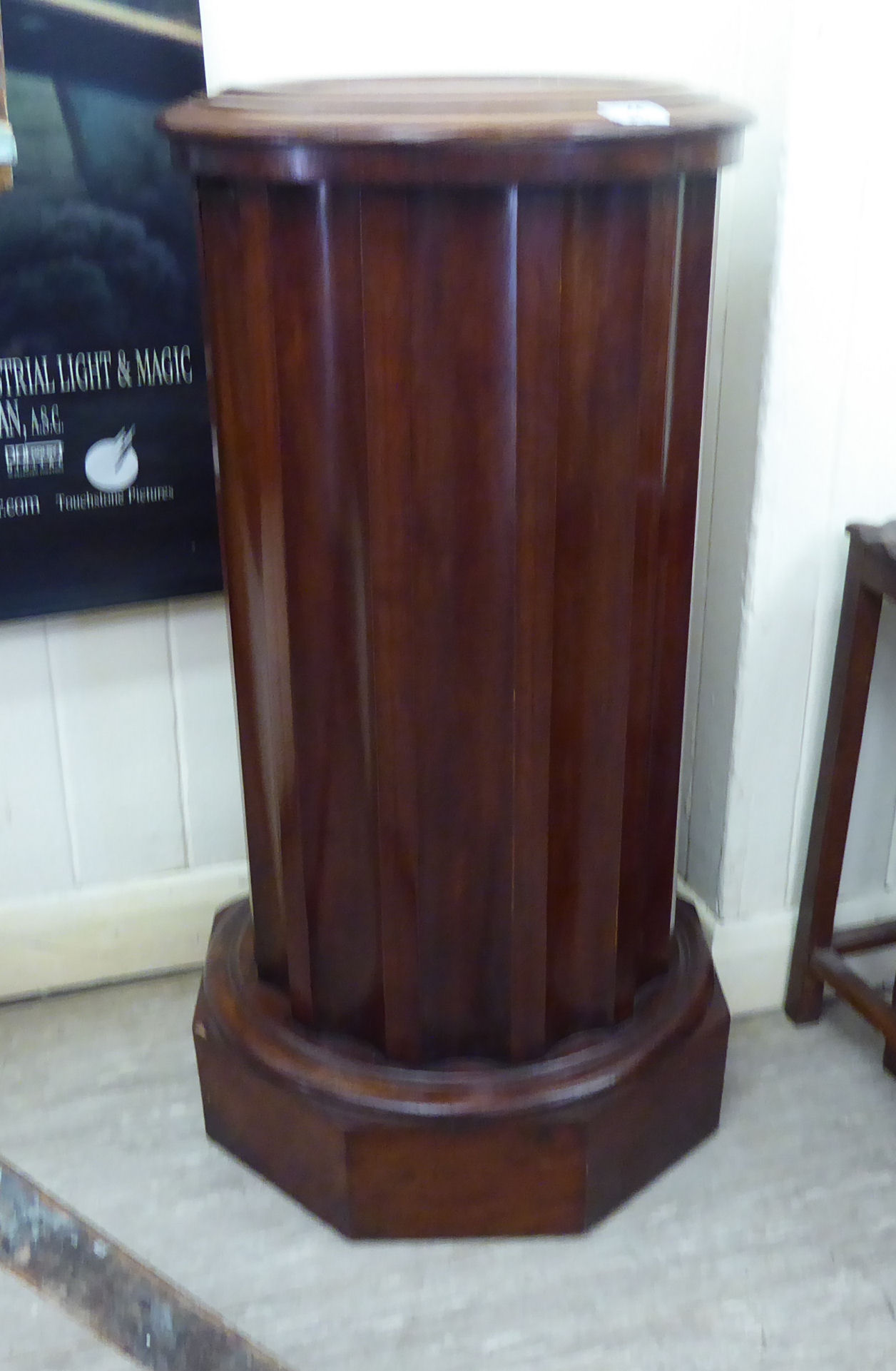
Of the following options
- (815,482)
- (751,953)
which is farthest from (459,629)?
(751,953)

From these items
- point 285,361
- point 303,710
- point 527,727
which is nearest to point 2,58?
point 285,361

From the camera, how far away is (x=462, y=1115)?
1.24 m

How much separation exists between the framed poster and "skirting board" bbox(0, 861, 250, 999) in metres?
0.42

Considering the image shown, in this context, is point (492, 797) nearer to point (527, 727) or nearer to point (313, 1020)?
point (527, 727)

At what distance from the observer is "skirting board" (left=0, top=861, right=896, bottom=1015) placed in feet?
5.33

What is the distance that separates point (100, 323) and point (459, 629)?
0.59m

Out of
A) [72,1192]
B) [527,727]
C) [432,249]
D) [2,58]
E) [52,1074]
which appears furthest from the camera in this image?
[52,1074]

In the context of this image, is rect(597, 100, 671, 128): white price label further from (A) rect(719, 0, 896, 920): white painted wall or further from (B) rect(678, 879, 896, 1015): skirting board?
(B) rect(678, 879, 896, 1015): skirting board

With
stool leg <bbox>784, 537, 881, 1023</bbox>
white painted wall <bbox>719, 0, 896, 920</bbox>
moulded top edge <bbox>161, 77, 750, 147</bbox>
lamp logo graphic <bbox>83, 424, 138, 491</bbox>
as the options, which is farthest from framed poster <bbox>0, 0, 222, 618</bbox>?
stool leg <bbox>784, 537, 881, 1023</bbox>

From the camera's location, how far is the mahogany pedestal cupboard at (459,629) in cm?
99

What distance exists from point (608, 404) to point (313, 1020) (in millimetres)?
699

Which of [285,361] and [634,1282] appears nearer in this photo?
[285,361]

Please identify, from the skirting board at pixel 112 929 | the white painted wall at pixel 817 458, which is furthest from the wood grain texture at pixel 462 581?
the skirting board at pixel 112 929

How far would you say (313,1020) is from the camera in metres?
1.32
